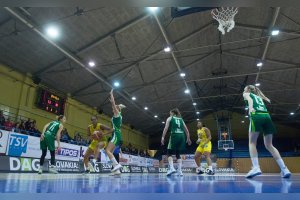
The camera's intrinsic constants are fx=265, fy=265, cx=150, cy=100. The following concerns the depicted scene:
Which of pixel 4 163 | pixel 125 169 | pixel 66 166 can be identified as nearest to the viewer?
pixel 4 163

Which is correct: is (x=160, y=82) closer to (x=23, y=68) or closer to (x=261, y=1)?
(x=23, y=68)

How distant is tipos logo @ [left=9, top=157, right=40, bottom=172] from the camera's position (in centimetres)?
1025

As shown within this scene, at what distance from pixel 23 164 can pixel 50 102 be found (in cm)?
758

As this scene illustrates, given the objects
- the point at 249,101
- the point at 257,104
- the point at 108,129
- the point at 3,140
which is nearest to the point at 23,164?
the point at 3,140

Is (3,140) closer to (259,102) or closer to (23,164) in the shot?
(23,164)

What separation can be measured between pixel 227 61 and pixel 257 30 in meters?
5.88

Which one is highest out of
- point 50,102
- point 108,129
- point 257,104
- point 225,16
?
point 225,16

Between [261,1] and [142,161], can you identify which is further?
[142,161]

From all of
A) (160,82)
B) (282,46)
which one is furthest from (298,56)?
(160,82)

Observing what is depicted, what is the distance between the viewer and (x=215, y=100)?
32.3 metres

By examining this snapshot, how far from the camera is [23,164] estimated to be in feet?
35.4

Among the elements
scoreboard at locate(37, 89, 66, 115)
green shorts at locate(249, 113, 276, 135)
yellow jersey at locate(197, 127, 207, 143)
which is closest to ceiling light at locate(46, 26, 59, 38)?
scoreboard at locate(37, 89, 66, 115)

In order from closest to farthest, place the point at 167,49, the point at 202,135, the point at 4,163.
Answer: the point at 4,163, the point at 202,135, the point at 167,49

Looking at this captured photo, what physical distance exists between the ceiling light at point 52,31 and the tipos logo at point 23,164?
6.11 metres
